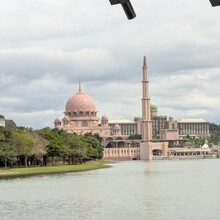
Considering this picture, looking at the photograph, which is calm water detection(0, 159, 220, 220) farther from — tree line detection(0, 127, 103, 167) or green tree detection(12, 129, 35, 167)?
green tree detection(12, 129, 35, 167)

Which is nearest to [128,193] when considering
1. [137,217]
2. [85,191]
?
[85,191]

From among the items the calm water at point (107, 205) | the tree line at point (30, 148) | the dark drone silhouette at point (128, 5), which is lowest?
the calm water at point (107, 205)

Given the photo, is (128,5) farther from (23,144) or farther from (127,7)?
(23,144)

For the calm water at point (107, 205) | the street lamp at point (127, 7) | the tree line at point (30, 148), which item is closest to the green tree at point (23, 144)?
the tree line at point (30, 148)

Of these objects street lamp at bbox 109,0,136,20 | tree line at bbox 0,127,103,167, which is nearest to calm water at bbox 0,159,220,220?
street lamp at bbox 109,0,136,20

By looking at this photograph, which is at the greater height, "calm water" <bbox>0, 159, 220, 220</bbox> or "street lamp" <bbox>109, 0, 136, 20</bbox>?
"street lamp" <bbox>109, 0, 136, 20</bbox>

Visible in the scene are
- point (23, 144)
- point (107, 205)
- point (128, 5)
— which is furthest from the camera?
point (23, 144)

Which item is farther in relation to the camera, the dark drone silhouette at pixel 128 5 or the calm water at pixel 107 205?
the calm water at pixel 107 205

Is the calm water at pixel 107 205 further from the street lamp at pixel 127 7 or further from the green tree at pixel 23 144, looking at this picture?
the green tree at pixel 23 144

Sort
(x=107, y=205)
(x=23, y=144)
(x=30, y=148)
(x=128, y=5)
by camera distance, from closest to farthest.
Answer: (x=128, y=5)
(x=107, y=205)
(x=23, y=144)
(x=30, y=148)

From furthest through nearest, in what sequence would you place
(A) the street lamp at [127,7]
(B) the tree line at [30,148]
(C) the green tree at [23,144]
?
(C) the green tree at [23,144] → (B) the tree line at [30,148] → (A) the street lamp at [127,7]

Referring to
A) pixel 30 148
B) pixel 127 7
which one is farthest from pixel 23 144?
pixel 127 7

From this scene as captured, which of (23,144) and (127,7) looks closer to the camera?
(127,7)

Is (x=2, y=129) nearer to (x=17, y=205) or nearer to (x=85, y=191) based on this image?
(x=85, y=191)
